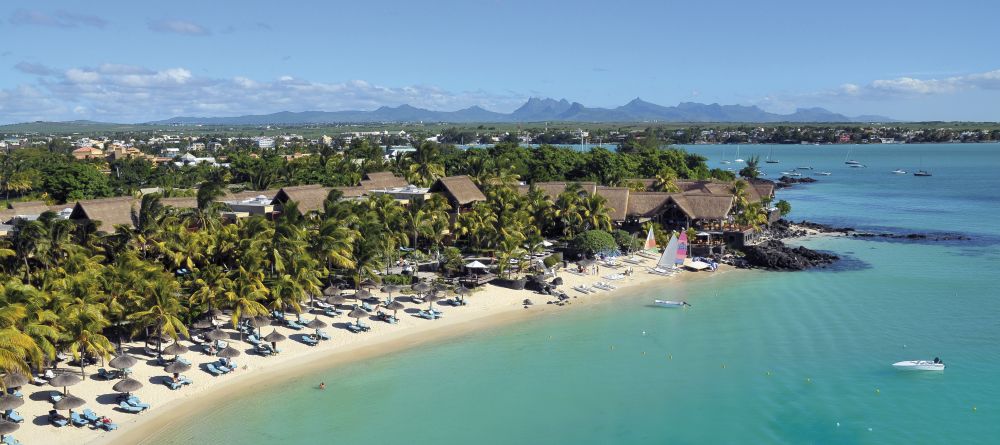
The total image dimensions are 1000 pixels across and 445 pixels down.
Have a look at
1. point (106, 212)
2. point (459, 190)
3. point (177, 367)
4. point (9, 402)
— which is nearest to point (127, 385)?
point (177, 367)

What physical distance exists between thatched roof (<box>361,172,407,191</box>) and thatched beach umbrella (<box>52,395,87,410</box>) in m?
39.7

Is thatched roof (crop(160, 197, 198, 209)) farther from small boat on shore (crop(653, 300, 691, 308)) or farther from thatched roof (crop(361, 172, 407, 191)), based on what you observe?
small boat on shore (crop(653, 300, 691, 308))

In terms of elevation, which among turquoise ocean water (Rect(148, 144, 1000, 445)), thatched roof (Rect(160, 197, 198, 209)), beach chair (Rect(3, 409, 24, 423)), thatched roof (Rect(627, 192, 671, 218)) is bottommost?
turquoise ocean water (Rect(148, 144, 1000, 445))

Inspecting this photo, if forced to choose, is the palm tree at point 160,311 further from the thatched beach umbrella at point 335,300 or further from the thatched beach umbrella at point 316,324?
the thatched beach umbrella at point 335,300

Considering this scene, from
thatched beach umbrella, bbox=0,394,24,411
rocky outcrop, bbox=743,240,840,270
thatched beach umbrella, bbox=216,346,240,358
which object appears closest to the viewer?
thatched beach umbrella, bbox=0,394,24,411

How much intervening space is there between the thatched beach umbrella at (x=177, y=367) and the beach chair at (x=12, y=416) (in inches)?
201

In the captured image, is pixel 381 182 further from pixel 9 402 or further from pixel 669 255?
pixel 9 402

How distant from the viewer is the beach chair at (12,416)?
77.0 feet

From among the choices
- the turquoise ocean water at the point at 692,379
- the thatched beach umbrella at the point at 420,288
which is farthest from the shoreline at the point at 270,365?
the thatched beach umbrella at the point at 420,288

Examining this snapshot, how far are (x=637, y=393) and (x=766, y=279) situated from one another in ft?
74.5

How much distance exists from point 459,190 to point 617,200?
1222cm

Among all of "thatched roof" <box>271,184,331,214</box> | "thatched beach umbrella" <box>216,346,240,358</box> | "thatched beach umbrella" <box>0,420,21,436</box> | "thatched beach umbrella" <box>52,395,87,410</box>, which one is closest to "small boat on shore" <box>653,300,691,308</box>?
"thatched beach umbrella" <box>216,346,240,358</box>

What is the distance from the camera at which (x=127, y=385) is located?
25.3 metres

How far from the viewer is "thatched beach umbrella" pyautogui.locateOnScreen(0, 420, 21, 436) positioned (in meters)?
22.5
